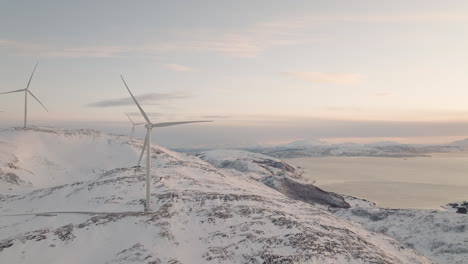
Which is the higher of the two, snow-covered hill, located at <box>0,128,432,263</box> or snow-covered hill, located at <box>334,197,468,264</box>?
snow-covered hill, located at <box>0,128,432,263</box>

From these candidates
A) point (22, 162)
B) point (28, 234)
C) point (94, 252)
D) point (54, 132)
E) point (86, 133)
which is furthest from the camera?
point (86, 133)

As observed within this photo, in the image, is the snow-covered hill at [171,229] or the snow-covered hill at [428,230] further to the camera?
the snow-covered hill at [428,230]

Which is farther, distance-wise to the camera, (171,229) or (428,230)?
(428,230)

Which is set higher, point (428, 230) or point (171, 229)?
point (171, 229)

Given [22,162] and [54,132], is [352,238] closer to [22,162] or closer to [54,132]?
[22,162]

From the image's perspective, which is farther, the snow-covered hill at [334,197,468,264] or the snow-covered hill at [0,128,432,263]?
the snow-covered hill at [334,197,468,264]

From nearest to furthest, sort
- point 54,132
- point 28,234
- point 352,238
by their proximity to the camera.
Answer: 1. point 28,234
2. point 352,238
3. point 54,132

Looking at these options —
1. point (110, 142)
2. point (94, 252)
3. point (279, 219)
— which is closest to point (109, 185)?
point (94, 252)

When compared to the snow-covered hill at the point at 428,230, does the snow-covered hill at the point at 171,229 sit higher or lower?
higher
